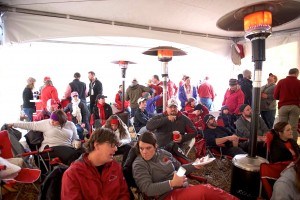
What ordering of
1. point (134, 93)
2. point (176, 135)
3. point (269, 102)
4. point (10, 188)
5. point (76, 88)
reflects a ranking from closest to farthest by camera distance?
point (10, 188), point (176, 135), point (269, 102), point (76, 88), point (134, 93)

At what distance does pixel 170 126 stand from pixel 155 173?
1543 mm

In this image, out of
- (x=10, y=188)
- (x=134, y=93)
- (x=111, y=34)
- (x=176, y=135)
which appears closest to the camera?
(x=10, y=188)

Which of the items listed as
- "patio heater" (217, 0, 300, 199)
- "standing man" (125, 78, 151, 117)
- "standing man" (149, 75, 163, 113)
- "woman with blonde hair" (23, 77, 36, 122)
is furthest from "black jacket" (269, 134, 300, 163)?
"woman with blonde hair" (23, 77, 36, 122)

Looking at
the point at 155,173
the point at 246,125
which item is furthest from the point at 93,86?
the point at 155,173

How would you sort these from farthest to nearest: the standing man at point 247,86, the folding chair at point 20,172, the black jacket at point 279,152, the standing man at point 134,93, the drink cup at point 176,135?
the standing man at point 134,93 → the standing man at point 247,86 → the drink cup at point 176,135 → the black jacket at point 279,152 → the folding chair at point 20,172

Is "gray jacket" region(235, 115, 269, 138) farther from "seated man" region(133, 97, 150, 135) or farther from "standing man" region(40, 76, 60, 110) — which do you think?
"standing man" region(40, 76, 60, 110)

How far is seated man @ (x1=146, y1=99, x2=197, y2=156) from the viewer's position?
3227 millimetres

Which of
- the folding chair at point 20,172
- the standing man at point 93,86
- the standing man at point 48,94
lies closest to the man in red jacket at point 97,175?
the folding chair at point 20,172

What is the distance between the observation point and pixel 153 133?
273 cm

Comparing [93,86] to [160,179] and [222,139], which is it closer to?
[222,139]

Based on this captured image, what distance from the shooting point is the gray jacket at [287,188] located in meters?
1.44

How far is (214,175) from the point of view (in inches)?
129

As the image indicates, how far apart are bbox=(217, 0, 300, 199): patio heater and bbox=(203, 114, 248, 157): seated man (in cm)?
96

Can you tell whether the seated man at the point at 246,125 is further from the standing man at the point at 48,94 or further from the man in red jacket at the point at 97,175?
the standing man at the point at 48,94
